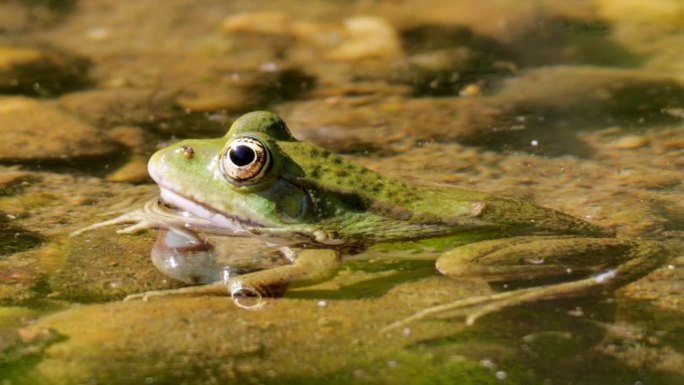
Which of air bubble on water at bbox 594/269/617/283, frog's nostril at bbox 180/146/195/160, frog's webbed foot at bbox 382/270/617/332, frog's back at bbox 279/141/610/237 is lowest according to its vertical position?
frog's webbed foot at bbox 382/270/617/332

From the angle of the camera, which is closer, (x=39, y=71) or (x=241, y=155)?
(x=241, y=155)

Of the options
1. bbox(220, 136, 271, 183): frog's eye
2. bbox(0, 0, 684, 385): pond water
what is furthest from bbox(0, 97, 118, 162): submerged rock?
bbox(220, 136, 271, 183): frog's eye

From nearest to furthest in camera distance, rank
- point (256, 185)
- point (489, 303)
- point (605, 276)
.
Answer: point (489, 303), point (605, 276), point (256, 185)

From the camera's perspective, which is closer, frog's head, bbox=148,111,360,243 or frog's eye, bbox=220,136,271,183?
frog's eye, bbox=220,136,271,183

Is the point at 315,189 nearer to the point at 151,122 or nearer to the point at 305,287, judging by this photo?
the point at 305,287

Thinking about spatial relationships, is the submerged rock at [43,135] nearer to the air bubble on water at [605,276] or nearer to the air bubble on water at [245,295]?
the air bubble on water at [245,295]

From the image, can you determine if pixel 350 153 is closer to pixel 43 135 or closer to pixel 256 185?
pixel 256 185

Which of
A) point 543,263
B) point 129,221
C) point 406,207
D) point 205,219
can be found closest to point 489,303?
point 543,263

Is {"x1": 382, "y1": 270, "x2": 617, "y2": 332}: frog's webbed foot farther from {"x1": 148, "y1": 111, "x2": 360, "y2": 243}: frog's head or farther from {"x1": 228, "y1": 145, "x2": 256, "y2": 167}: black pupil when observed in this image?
{"x1": 228, "y1": 145, "x2": 256, "y2": 167}: black pupil
